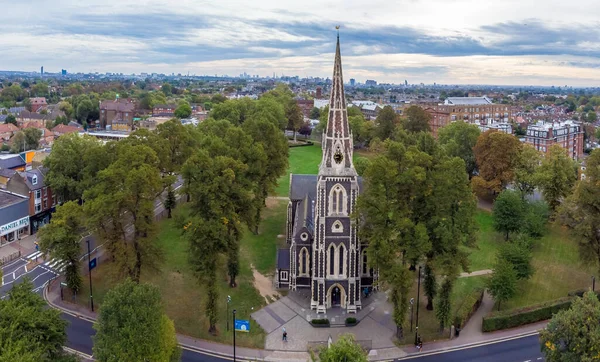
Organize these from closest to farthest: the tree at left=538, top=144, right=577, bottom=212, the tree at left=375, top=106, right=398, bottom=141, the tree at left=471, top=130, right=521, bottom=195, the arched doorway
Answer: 1. the arched doorway
2. the tree at left=538, top=144, right=577, bottom=212
3. the tree at left=471, top=130, right=521, bottom=195
4. the tree at left=375, top=106, right=398, bottom=141

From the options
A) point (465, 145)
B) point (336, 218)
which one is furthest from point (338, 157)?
point (465, 145)

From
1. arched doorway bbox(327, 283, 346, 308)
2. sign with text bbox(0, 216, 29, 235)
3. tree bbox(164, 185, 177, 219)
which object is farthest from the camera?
tree bbox(164, 185, 177, 219)

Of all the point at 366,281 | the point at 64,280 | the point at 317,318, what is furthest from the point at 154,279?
the point at 366,281

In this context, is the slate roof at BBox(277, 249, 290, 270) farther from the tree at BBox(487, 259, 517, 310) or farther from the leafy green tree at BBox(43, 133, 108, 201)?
the leafy green tree at BBox(43, 133, 108, 201)

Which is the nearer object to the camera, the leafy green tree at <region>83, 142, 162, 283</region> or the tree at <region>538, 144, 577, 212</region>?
the leafy green tree at <region>83, 142, 162, 283</region>

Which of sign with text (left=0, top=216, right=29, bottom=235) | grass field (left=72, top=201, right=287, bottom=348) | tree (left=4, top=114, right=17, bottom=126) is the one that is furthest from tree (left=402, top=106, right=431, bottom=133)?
tree (left=4, top=114, right=17, bottom=126)

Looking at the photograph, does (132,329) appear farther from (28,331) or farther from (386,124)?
(386,124)

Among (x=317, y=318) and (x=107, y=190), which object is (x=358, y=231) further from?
(x=107, y=190)
